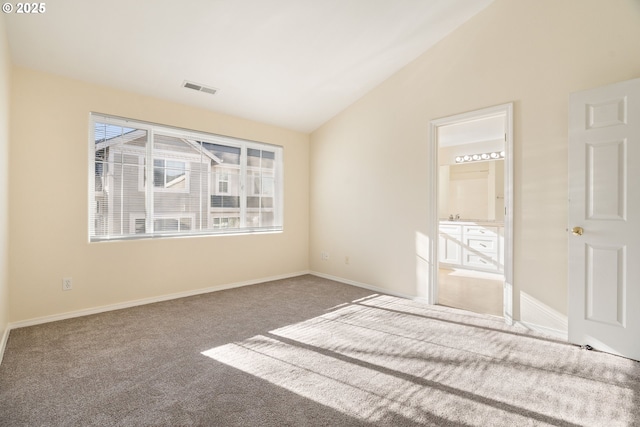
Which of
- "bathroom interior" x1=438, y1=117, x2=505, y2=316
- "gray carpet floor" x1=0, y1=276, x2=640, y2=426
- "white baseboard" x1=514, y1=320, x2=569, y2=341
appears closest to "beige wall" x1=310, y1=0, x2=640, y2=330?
"white baseboard" x1=514, y1=320, x2=569, y2=341

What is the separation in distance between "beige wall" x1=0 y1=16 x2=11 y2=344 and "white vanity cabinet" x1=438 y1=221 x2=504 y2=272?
6111 millimetres

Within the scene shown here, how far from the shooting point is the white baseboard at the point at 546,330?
274cm

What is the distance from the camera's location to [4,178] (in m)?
2.58

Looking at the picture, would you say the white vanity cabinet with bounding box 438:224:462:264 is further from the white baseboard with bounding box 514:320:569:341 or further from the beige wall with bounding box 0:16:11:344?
the beige wall with bounding box 0:16:11:344

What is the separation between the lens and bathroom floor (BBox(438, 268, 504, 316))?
3682 millimetres

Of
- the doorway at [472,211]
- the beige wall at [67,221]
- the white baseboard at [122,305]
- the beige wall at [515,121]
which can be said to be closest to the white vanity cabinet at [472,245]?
the doorway at [472,211]

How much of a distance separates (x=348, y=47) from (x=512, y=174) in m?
2.15

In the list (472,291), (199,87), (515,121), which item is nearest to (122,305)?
(199,87)

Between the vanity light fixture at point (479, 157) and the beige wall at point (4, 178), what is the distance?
673cm

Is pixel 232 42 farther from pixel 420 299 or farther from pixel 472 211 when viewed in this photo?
pixel 472 211

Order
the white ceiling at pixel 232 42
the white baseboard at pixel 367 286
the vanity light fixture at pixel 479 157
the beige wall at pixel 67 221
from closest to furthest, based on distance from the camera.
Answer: the white ceiling at pixel 232 42, the beige wall at pixel 67 221, the white baseboard at pixel 367 286, the vanity light fixture at pixel 479 157

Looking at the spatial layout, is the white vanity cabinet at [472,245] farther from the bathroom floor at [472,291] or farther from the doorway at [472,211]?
the bathroom floor at [472,291]

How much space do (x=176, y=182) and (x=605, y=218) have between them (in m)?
4.29

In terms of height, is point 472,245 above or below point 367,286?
above
